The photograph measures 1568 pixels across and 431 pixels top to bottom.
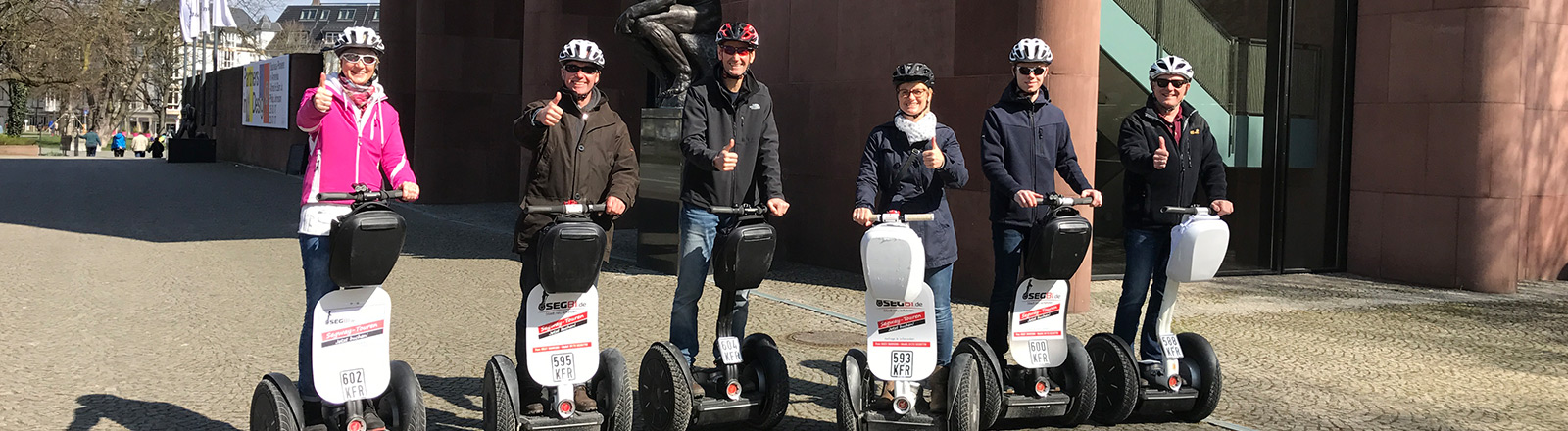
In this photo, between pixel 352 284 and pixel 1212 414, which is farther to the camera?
pixel 1212 414

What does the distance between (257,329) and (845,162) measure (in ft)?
17.7

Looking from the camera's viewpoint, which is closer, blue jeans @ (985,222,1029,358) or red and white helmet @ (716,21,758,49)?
red and white helmet @ (716,21,758,49)

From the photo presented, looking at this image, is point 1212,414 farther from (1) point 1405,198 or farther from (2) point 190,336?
(1) point 1405,198

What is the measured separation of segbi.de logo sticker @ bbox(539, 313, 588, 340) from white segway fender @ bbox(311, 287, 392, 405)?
555 millimetres

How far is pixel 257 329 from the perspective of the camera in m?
8.33

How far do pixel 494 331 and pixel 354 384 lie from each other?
3760 mm

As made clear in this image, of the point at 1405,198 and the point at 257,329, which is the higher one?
the point at 1405,198

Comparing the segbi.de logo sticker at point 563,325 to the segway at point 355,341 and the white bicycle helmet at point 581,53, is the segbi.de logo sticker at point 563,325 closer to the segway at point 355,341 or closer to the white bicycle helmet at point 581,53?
the segway at point 355,341

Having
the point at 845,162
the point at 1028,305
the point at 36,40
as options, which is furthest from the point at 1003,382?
the point at 36,40

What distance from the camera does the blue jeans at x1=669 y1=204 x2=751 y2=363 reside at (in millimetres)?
5785

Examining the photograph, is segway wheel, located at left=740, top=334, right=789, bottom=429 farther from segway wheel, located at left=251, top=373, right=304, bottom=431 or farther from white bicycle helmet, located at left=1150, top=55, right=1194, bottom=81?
white bicycle helmet, located at left=1150, top=55, right=1194, bottom=81

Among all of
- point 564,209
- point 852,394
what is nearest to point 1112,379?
point 852,394

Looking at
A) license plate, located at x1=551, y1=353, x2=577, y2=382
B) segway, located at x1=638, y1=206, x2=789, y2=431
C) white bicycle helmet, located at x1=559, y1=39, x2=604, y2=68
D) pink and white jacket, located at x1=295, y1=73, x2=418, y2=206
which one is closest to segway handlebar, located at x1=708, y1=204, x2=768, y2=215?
Result: segway, located at x1=638, y1=206, x2=789, y2=431

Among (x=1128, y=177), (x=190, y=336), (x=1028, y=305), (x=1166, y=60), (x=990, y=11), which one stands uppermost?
(x=990, y=11)
